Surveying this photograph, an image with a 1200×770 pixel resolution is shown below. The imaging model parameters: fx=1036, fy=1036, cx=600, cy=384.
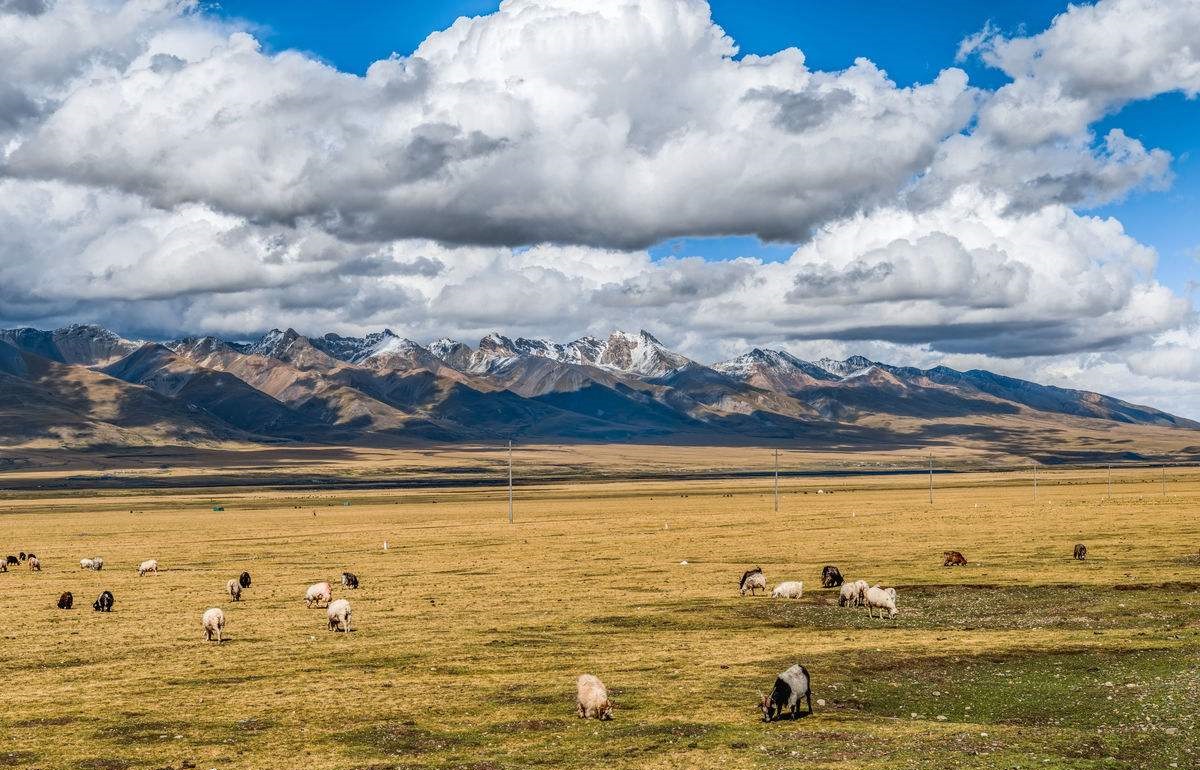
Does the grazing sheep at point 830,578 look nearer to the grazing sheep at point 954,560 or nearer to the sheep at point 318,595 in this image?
the grazing sheep at point 954,560

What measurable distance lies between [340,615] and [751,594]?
2054cm

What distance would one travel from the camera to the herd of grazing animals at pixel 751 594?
25375 millimetres

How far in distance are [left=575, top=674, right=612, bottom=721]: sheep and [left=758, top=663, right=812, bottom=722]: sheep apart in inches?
153

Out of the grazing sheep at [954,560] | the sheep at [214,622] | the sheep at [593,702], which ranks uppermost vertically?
the sheep at [593,702]

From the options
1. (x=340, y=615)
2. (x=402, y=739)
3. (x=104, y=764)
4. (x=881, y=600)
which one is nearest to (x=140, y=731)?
(x=104, y=764)

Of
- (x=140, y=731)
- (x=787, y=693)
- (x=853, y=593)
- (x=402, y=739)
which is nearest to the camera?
(x=402, y=739)

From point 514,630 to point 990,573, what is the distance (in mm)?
30341

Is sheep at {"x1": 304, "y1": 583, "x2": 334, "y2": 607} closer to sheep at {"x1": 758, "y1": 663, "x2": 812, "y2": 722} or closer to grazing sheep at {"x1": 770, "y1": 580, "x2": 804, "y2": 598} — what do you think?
grazing sheep at {"x1": 770, "y1": 580, "x2": 804, "y2": 598}

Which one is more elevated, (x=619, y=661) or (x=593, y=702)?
(x=593, y=702)

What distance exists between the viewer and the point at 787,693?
25312mm

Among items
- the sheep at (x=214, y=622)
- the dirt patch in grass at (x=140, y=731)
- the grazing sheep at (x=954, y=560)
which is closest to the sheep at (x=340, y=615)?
the sheep at (x=214, y=622)

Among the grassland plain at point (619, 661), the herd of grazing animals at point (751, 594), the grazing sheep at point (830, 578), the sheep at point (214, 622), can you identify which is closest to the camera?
the grassland plain at point (619, 661)

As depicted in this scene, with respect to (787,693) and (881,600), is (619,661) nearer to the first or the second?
(787,693)

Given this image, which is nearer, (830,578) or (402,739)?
(402,739)
